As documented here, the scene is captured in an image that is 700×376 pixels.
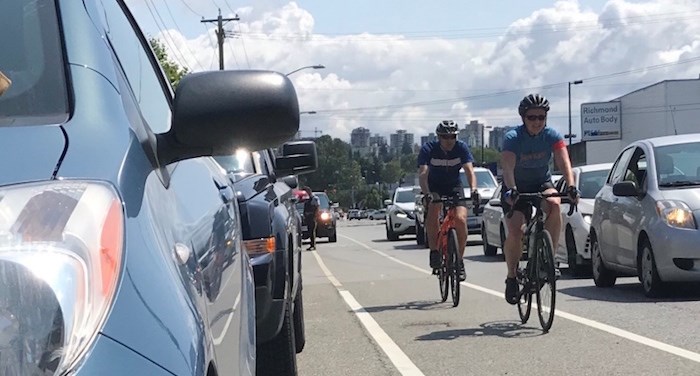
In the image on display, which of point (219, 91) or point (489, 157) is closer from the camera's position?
point (219, 91)

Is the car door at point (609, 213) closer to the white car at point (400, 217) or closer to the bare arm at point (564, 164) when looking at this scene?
the bare arm at point (564, 164)

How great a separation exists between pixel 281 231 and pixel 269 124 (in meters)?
3.68

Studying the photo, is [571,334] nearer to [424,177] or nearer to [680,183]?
[680,183]

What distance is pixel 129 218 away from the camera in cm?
198

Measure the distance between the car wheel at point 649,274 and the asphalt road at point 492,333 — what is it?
12cm

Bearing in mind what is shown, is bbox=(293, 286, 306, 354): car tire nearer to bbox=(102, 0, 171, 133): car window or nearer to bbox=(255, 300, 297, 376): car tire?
bbox=(255, 300, 297, 376): car tire

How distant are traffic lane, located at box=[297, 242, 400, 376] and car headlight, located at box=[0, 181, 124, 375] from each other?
493 cm

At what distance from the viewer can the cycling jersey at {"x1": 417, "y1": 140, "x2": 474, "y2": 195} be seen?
35.8 ft

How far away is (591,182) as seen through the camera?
15.0 metres

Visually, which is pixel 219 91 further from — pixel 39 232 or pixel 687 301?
pixel 687 301

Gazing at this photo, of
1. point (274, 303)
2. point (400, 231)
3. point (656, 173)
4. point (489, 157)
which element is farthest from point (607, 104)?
point (274, 303)

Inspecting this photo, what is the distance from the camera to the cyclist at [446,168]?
1080 centimetres

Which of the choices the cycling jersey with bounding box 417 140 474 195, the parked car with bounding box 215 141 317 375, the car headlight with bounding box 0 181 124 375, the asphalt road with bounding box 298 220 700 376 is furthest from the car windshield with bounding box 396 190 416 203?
the car headlight with bounding box 0 181 124 375

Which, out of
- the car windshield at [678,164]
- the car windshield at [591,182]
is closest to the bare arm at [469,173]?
the car windshield at [678,164]
